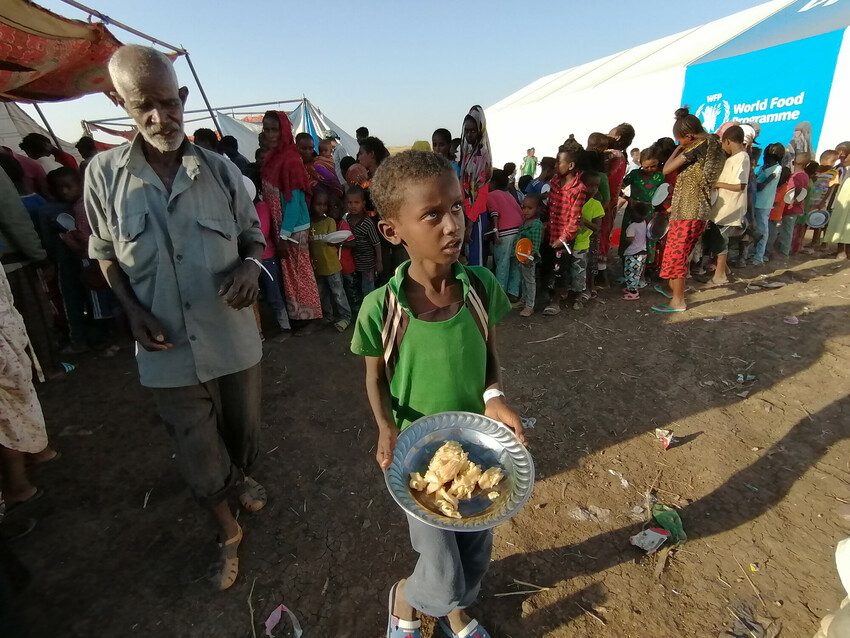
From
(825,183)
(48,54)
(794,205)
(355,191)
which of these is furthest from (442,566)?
(825,183)

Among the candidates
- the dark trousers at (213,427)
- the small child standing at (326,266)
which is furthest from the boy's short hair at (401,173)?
the small child standing at (326,266)

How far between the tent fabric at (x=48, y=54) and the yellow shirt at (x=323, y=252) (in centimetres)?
288

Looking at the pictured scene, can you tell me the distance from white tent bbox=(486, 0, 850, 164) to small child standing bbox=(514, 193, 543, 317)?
8505 mm

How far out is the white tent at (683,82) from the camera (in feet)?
31.8

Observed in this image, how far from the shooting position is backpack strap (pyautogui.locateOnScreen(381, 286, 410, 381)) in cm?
169

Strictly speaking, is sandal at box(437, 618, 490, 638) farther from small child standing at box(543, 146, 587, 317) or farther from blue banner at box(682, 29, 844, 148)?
blue banner at box(682, 29, 844, 148)

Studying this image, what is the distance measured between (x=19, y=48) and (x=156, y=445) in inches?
169

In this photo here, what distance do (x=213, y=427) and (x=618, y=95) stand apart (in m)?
16.3

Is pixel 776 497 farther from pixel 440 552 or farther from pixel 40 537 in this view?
pixel 40 537

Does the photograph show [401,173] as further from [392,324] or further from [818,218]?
[818,218]

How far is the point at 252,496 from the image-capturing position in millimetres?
2756

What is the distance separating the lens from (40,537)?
2602 mm

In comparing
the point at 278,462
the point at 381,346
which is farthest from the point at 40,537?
the point at 381,346

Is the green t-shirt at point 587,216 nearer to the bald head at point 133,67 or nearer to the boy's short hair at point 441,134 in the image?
the boy's short hair at point 441,134
